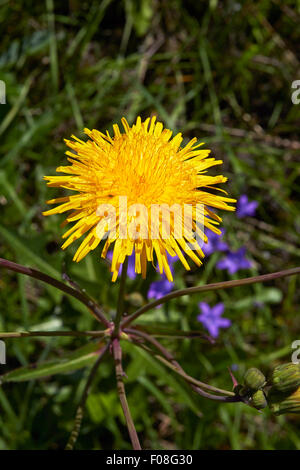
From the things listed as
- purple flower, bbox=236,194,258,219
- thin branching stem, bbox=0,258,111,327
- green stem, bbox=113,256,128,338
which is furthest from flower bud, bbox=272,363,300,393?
purple flower, bbox=236,194,258,219

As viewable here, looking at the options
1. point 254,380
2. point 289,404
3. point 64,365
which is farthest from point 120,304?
point 289,404

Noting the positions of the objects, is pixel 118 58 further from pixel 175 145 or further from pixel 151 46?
pixel 175 145

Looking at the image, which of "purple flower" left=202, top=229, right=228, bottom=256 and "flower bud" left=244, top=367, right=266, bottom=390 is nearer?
"flower bud" left=244, top=367, right=266, bottom=390

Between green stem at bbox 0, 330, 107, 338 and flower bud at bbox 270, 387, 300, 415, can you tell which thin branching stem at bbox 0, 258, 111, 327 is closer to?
green stem at bbox 0, 330, 107, 338
